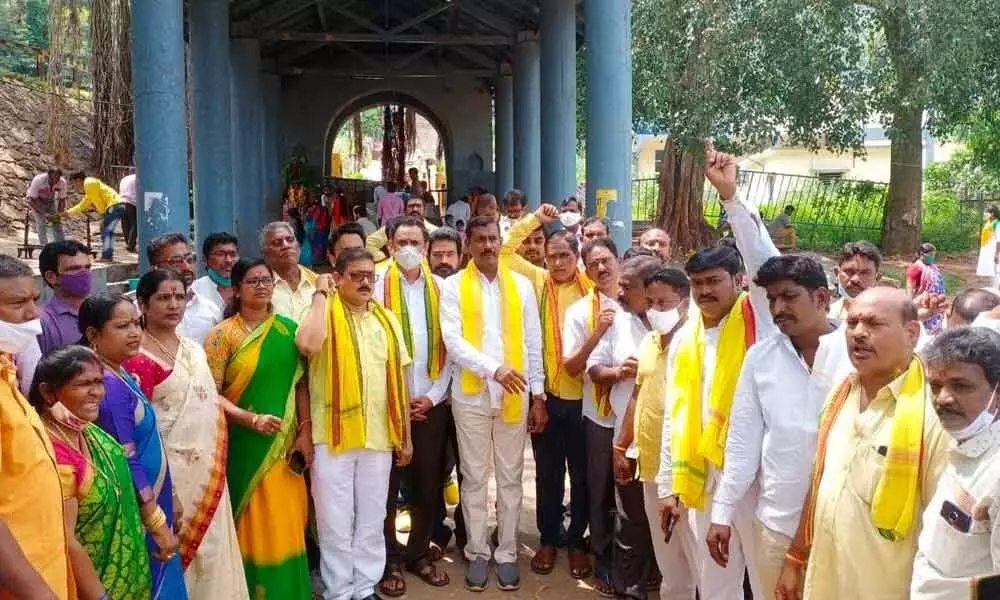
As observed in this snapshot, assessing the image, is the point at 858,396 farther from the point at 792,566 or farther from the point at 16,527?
the point at 16,527

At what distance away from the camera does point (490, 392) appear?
486 cm

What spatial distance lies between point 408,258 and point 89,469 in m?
2.31

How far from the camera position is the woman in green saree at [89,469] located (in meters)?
2.87

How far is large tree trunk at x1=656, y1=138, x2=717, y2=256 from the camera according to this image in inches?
730

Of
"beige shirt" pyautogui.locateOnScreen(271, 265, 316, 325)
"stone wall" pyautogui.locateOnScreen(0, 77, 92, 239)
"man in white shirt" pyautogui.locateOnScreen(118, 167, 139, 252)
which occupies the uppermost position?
"stone wall" pyautogui.locateOnScreen(0, 77, 92, 239)

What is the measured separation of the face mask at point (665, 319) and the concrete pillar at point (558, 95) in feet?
28.2

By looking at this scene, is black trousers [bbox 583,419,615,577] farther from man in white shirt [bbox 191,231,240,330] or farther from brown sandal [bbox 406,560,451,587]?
man in white shirt [bbox 191,231,240,330]

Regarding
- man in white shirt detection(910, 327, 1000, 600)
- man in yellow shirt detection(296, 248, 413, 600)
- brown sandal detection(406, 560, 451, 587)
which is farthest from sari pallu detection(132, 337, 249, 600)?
man in white shirt detection(910, 327, 1000, 600)

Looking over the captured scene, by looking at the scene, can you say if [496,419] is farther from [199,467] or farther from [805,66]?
[805,66]

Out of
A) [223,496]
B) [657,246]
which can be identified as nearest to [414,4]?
[657,246]

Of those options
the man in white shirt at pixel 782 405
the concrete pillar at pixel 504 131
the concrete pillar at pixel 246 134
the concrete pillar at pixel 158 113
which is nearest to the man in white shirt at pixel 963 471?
the man in white shirt at pixel 782 405

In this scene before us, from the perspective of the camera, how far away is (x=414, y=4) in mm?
17828

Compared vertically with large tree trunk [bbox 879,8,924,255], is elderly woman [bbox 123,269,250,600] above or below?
below

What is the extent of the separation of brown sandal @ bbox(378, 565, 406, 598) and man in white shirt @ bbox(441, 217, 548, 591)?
35cm
